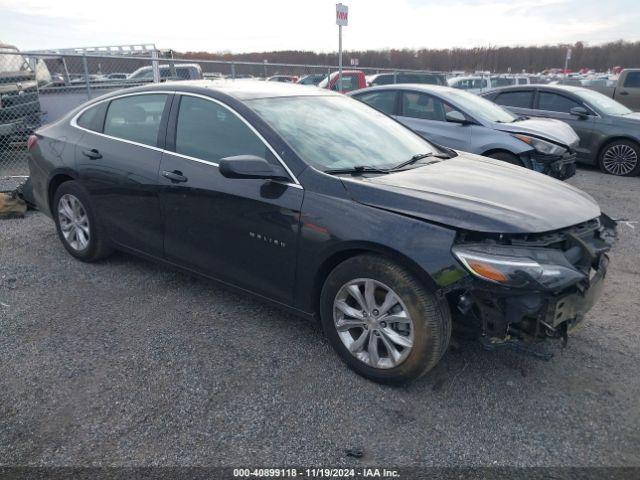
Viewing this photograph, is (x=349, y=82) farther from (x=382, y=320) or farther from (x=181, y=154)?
(x=382, y=320)

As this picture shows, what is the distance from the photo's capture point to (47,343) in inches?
132

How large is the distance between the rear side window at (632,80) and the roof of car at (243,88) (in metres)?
13.1

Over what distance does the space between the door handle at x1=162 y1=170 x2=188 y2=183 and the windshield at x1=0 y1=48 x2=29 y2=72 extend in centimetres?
736

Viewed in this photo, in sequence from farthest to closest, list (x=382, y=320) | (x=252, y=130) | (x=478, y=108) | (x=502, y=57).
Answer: (x=502, y=57) < (x=478, y=108) < (x=252, y=130) < (x=382, y=320)

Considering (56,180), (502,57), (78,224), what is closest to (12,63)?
(56,180)

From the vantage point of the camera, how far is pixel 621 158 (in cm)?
905

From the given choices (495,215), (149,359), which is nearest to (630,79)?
(495,215)

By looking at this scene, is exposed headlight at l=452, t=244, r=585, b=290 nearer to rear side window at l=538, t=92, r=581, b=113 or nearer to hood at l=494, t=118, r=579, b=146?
hood at l=494, t=118, r=579, b=146

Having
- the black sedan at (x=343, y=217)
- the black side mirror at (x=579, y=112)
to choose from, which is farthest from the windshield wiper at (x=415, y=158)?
the black side mirror at (x=579, y=112)

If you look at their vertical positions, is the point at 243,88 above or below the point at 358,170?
above

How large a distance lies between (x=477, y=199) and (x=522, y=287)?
0.60 meters

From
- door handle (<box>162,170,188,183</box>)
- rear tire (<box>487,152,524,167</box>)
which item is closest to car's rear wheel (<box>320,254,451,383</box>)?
door handle (<box>162,170,188,183</box>)

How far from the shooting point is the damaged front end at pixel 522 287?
8.21 feet

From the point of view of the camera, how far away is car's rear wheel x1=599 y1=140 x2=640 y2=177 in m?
8.91
